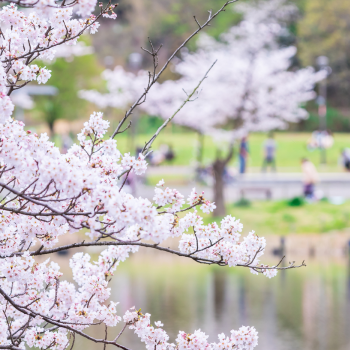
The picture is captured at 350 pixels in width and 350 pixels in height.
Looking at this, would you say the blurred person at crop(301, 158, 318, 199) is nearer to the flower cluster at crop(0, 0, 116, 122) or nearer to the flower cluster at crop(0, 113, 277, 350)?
the flower cluster at crop(0, 113, 277, 350)

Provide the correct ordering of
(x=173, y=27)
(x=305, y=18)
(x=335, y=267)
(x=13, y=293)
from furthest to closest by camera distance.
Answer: (x=173, y=27), (x=305, y=18), (x=335, y=267), (x=13, y=293)

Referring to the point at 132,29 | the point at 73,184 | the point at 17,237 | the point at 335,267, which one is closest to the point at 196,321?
the point at 335,267

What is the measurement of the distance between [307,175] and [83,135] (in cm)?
1425

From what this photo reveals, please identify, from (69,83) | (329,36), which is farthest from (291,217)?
(329,36)

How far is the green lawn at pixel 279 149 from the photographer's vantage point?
29.5 m

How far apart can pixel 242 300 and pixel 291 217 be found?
4.48m

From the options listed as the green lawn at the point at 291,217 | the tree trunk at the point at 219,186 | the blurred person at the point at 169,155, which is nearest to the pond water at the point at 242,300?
the green lawn at the point at 291,217

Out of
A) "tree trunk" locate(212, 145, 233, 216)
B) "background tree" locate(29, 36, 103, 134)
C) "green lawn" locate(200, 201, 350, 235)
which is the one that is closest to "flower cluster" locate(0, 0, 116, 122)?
"green lawn" locate(200, 201, 350, 235)

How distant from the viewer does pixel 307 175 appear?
1716 cm

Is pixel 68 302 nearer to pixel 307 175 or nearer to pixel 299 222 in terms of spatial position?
pixel 299 222

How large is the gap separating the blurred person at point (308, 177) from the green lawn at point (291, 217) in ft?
1.47

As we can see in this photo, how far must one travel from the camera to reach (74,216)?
2951mm

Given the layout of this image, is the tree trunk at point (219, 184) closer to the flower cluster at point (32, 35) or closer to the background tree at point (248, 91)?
the background tree at point (248, 91)

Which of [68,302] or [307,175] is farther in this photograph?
[307,175]
